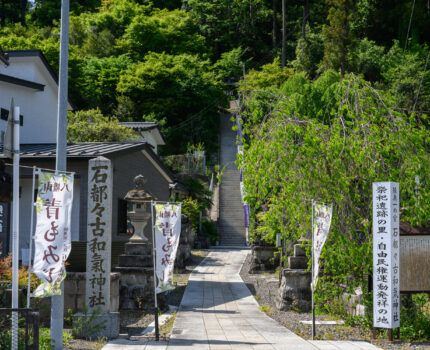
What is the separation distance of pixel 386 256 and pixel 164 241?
437 cm

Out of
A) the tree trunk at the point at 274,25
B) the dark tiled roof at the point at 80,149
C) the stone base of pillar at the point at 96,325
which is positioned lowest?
the stone base of pillar at the point at 96,325

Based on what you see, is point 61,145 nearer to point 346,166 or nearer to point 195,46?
point 346,166

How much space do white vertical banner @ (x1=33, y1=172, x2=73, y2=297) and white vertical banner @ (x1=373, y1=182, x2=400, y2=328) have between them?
573cm

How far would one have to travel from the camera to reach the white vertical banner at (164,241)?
34.3 feet

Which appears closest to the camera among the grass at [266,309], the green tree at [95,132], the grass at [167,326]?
the grass at [167,326]

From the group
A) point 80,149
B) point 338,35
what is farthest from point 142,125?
point 80,149

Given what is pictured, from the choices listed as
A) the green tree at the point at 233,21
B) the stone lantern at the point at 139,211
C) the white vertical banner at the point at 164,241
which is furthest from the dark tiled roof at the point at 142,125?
the white vertical banner at the point at 164,241

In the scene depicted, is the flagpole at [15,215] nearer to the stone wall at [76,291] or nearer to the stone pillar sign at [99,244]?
the stone pillar sign at [99,244]

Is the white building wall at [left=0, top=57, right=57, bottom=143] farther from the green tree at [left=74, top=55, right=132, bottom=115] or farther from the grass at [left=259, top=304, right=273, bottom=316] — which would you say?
the green tree at [left=74, top=55, right=132, bottom=115]

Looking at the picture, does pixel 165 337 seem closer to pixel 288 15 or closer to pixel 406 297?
pixel 406 297

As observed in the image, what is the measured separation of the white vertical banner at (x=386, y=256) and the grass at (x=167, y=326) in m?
4.14

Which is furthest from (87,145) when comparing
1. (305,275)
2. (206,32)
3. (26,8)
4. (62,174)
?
(26,8)

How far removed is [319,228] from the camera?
1048 centimetres

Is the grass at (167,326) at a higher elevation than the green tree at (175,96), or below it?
below
